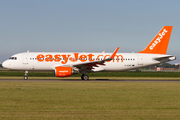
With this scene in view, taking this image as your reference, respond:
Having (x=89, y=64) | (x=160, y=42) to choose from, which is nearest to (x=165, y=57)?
(x=160, y=42)

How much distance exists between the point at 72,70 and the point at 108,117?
22.7m

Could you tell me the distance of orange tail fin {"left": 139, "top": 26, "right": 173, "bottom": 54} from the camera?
36.9 metres

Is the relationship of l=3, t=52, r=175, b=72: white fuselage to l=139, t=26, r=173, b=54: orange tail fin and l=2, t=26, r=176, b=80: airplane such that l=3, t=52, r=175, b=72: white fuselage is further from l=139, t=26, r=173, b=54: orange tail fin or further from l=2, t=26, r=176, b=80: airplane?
l=139, t=26, r=173, b=54: orange tail fin

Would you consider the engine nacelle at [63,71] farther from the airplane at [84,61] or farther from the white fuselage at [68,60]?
the white fuselage at [68,60]

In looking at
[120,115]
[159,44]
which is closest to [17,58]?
[159,44]

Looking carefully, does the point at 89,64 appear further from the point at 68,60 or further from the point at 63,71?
the point at 63,71

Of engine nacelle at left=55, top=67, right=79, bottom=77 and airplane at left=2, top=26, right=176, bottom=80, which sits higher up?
airplane at left=2, top=26, right=176, bottom=80

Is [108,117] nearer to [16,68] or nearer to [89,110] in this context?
[89,110]

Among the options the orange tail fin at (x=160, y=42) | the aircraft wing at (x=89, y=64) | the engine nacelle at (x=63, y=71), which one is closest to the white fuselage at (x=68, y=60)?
the aircraft wing at (x=89, y=64)

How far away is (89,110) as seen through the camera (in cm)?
1062

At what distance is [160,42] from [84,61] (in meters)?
12.3

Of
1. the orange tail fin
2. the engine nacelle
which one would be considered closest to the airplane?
the orange tail fin

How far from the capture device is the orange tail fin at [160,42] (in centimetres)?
3694

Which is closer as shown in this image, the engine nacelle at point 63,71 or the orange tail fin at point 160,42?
the engine nacelle at point 63,71
